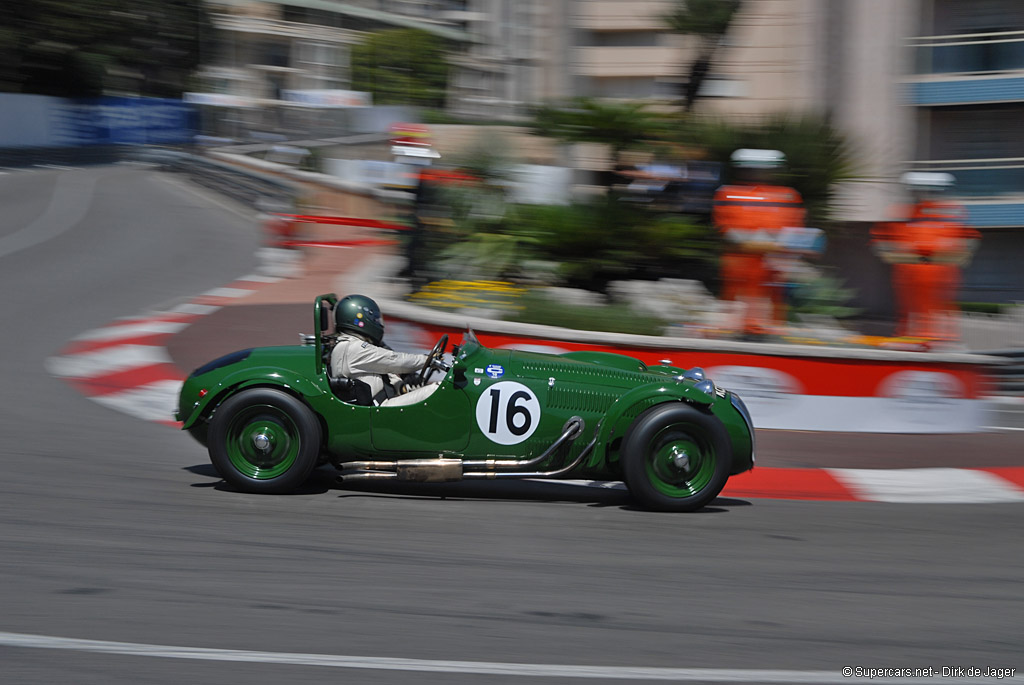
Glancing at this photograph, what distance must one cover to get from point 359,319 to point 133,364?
424 cm

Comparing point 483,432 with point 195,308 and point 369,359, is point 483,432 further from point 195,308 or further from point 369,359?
point 195,308

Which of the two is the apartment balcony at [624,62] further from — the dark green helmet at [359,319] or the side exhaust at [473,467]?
the side exhaust at [473,467]

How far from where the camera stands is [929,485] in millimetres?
7043

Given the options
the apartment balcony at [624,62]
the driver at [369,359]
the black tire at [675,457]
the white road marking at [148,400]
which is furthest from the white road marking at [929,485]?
the apartment balcony at [624,62]

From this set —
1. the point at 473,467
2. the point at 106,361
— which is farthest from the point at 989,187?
the point at 473,467

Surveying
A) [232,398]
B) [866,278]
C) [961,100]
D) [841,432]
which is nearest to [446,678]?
[232,398]

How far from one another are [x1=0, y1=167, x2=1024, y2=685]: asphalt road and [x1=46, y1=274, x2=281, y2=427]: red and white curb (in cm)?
93

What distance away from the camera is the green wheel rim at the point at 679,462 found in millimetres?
5855

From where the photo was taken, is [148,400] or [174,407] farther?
[148,400]

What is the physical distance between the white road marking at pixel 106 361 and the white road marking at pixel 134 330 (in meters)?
0.54

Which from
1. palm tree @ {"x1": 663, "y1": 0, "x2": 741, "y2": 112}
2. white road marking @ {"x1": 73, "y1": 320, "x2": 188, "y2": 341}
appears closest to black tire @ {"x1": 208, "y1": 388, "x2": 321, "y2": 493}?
white road marking @ {"x1": 73, "y1": 320, "x2": 188, "y2": 341}

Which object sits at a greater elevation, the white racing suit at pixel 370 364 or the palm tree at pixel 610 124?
the palm tree at pixel 610 124

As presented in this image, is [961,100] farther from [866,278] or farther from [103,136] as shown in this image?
[103,136]

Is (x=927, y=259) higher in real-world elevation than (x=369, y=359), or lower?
higher
